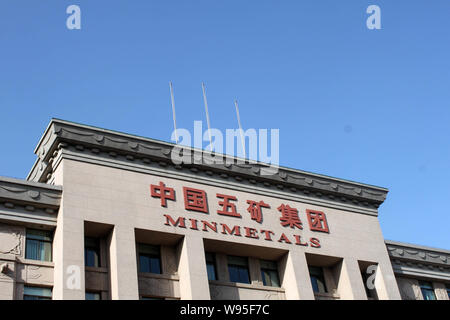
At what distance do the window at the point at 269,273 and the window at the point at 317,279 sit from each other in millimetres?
1821

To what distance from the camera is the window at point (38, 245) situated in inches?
801

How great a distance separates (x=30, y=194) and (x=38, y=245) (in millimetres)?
1792

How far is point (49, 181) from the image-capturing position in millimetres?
22953

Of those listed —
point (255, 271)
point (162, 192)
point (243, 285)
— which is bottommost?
point (243, 285)

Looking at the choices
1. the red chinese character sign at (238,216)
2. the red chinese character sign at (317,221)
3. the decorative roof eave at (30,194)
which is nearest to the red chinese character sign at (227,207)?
the red chinese character sign at (238,216)

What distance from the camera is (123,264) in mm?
20312

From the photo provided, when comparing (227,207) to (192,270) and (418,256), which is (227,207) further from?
(418,256)

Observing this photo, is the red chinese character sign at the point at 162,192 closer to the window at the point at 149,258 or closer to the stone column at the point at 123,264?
the window at the point at 149,258

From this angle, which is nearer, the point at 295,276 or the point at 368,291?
the point at 295,276

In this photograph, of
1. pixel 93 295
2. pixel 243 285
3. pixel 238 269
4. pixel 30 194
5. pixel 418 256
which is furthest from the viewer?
pixel 418 256

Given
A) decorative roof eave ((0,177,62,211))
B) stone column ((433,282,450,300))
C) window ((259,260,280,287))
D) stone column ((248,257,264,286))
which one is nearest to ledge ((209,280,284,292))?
stone column ((248,257,264,286))

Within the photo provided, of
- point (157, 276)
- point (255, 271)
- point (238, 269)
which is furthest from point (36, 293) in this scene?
point (255, 271)
